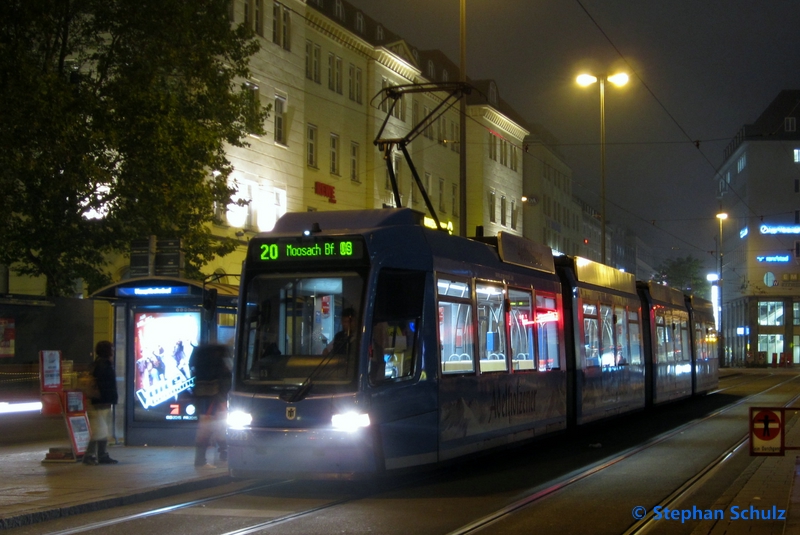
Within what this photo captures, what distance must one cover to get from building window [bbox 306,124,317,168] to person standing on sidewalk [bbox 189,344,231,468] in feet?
94.9

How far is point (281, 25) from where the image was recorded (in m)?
40.2

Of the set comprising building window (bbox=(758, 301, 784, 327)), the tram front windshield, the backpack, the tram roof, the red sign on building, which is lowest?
the backpack

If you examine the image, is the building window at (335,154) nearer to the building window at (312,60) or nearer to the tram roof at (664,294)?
the building window at (312,60)

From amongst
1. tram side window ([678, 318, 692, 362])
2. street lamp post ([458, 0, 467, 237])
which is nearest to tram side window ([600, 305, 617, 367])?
street lamp post ([458, 0, 467, 237])

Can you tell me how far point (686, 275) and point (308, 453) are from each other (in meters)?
110

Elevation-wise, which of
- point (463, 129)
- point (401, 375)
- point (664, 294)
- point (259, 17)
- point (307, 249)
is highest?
point (259, 17)

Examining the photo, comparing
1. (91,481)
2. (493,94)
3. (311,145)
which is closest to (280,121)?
(311,145)

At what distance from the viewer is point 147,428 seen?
15922mm

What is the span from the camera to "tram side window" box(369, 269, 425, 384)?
11.6m

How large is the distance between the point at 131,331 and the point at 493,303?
18.0 feet

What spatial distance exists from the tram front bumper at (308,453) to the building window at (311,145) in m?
31.8

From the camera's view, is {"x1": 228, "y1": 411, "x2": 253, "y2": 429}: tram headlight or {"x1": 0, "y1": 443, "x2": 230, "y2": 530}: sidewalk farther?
{"x1": 228, "y1": 411, "x2": 253, "y2": 429}: tram headlight

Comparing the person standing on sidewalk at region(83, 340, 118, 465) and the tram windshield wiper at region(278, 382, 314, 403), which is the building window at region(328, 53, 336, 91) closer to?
the person standing on sidewalk at region(83, 340, 118, 465)

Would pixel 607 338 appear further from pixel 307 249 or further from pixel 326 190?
pixel 326 190
